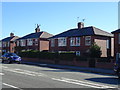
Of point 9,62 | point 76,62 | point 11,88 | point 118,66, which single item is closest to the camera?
point 11,88

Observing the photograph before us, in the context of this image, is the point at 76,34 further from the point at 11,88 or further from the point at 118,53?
the point at 11,88

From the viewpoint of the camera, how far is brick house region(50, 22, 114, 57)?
32.9m

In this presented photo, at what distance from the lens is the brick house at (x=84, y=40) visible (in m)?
32.9

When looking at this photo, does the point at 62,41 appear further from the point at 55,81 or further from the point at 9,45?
the point at 9,45

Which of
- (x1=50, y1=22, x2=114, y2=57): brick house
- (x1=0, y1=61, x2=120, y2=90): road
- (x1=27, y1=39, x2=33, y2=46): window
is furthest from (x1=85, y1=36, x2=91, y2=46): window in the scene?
(x1=27, y1=39, x2=33, y2=46): window

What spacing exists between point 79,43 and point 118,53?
9.28 m

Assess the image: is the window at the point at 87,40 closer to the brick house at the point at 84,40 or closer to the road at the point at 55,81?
the brick house at the point at 84,40

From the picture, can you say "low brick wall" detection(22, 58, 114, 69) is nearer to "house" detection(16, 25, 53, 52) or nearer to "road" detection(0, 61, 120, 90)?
"road" detection(0, 61, 120, 90)

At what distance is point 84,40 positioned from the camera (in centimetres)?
3356

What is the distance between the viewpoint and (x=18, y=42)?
52.6 metres

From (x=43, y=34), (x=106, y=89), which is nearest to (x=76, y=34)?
(x=43, y=34)

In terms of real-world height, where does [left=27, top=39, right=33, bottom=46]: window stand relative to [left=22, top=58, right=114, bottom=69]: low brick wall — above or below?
above

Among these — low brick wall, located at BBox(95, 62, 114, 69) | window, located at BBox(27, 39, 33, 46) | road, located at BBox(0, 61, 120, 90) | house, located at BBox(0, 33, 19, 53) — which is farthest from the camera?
house, located at BBox(0, 33, 19, 53)

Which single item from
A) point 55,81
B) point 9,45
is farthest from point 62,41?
point 9,45
